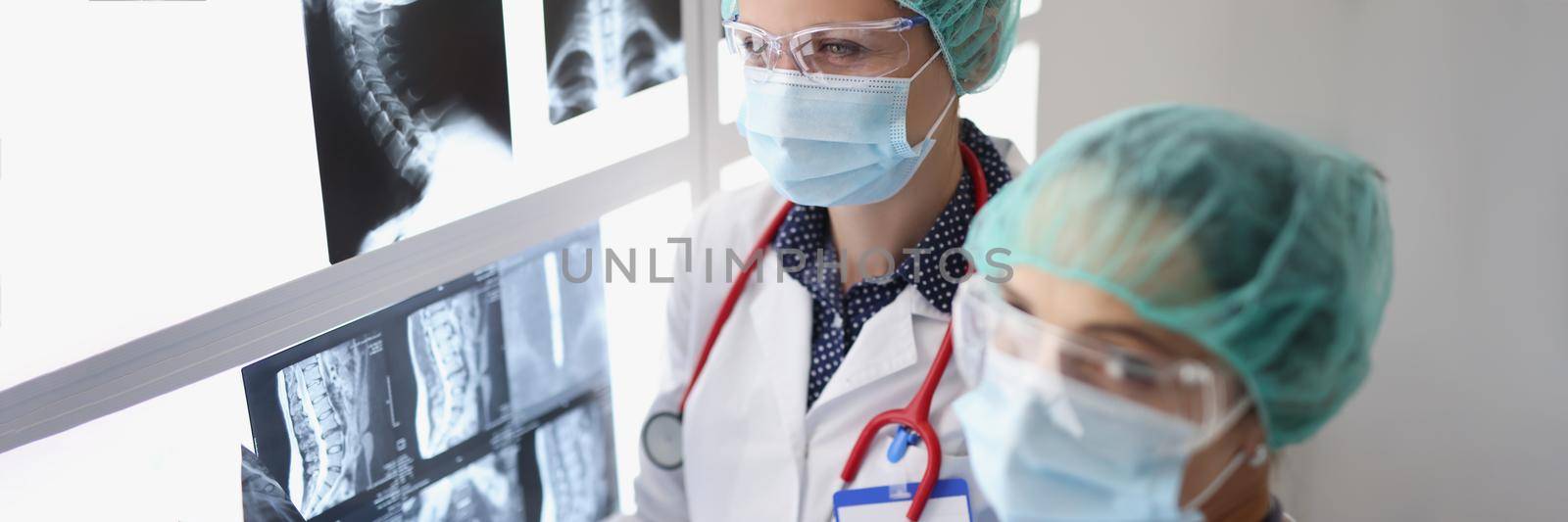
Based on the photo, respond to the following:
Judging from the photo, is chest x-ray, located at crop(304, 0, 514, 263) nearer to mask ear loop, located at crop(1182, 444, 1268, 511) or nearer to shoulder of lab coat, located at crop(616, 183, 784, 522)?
shoulder of lab coat, located at crop(616, 183, 784, 522)

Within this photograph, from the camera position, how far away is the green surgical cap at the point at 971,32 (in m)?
1.34

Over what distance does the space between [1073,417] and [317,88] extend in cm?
88

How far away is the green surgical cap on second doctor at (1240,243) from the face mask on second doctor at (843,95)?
0.46 metres

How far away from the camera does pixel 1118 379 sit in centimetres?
87

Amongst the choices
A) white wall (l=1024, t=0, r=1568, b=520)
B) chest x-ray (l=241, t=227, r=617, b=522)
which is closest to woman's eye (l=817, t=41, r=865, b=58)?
chest x-ray (l=241, t=227, r=617, b=522)

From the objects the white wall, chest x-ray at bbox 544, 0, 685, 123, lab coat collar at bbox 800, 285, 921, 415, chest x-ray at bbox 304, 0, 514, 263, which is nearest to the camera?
chest x-ray at bbox 304, 0, 514, 263

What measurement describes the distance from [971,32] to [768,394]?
53cm

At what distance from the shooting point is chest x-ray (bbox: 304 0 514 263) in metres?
1.28

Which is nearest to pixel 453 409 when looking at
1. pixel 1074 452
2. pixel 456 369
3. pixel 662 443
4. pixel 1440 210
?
pixel 456 369

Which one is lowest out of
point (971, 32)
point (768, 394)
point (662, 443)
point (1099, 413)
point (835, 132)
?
point (662, 443)

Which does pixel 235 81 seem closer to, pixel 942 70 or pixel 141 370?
pixel 141 370

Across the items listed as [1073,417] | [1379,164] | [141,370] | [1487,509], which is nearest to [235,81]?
[141,370]

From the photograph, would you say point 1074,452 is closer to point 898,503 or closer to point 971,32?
point 898,503

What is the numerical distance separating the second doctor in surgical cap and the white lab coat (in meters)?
0.45
